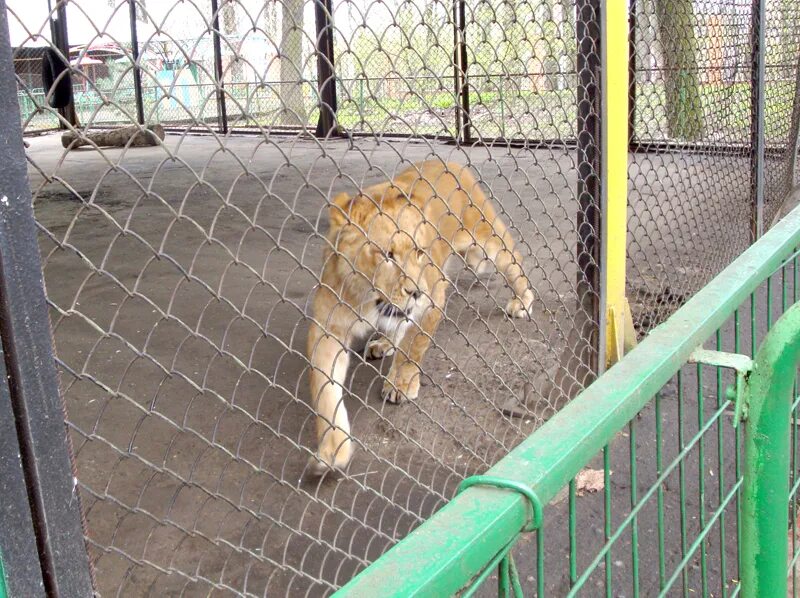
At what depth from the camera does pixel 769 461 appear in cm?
130

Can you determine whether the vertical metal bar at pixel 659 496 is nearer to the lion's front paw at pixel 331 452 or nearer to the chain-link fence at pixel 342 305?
the chain-link fence at pixel 342 305

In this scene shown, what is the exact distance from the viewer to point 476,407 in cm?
376

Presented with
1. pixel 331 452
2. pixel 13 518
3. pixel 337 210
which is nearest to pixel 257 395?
pixel 331 452

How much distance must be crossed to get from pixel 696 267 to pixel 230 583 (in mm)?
4319

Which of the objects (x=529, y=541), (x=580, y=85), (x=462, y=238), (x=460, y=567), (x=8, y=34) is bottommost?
(x=529, y=541)

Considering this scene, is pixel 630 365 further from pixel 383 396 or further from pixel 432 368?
pixel 432 368

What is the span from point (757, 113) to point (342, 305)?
3.54 metres

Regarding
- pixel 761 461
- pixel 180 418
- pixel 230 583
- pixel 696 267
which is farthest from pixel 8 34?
pixel 696 267

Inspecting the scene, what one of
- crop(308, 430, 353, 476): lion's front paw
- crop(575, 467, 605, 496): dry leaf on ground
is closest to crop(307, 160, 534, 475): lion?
crop(308, 430, 353, 476): lion's front paw

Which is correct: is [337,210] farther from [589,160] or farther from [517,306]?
[517,306]

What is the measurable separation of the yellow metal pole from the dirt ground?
194 millimetres

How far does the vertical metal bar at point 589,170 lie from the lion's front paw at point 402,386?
3.09 feet

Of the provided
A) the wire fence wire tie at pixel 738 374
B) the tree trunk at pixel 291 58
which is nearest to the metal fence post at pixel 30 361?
the tree trunk at pixel 291 58

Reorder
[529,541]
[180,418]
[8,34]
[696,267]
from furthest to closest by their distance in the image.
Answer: [696,267], [180,418], [529,541], [8,34]
